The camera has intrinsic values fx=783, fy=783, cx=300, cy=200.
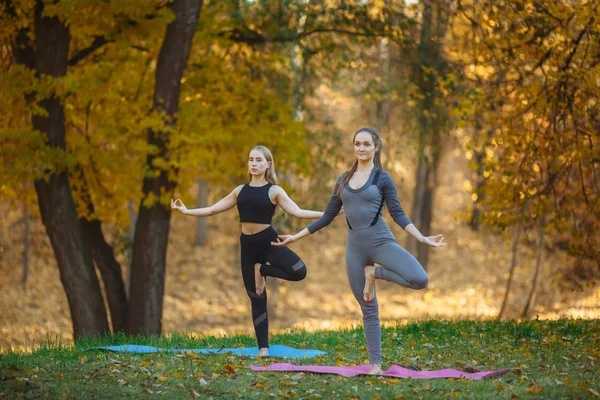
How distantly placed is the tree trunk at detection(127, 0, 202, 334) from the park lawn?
3.51m

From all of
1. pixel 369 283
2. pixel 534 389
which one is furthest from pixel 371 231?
pixel 534 389

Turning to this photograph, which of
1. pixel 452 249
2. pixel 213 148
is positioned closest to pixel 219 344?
pixel 213 148

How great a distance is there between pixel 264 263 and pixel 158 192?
4860mm

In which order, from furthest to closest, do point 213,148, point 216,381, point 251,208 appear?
point 213,148, point 251,208, point 216,381

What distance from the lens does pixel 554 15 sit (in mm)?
10086

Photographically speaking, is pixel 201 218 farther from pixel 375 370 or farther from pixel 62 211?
pixel 375 370

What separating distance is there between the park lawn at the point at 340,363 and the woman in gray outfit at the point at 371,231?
0.69 m

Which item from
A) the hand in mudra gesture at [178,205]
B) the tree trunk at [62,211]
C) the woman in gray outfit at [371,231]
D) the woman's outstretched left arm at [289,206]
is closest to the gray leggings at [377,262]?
the woman in gray outfit at [371,231]

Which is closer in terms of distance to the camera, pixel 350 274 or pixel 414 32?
pixel 350 274

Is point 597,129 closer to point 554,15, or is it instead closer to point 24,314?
point 554,15

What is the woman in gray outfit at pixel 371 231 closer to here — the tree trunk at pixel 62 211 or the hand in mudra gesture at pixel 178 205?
the hand in mudra gesture at pixel 178 205

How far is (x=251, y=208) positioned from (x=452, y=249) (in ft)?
69.4

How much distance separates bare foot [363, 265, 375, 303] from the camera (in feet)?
22.3

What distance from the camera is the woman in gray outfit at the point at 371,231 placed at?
6.71 metres
